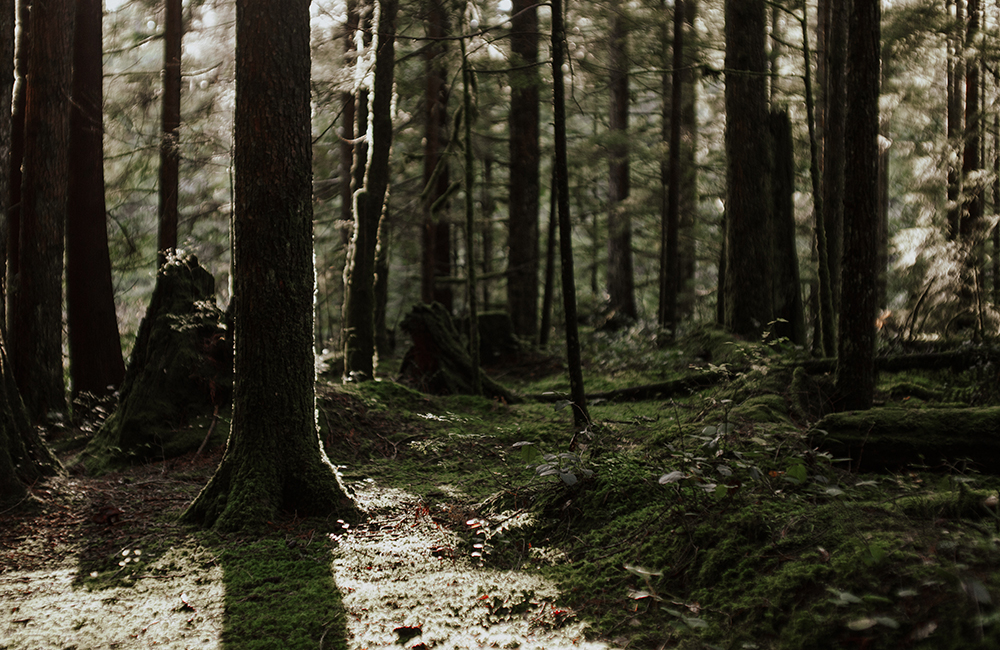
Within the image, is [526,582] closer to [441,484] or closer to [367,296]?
[441,484]

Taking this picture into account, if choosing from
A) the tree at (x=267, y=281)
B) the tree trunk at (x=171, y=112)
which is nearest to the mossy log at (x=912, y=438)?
Answer: the tree at (x=267, y=281)

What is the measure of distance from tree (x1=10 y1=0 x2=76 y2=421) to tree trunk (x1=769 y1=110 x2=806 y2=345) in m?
11.2

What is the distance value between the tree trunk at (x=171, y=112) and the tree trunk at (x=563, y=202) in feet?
24.5

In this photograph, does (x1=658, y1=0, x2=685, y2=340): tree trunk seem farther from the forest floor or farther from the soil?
the soil

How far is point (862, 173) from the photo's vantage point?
5.67m

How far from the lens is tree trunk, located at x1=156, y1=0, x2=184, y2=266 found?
36.9ft

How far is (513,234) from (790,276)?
6.82 m

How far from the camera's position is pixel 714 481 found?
4.16m

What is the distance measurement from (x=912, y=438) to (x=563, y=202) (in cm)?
390

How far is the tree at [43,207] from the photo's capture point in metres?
8.67

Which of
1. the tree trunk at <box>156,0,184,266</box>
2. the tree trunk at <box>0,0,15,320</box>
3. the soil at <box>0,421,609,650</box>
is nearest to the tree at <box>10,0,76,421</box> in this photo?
the tree trunk at <box>0,0,15,320</box>

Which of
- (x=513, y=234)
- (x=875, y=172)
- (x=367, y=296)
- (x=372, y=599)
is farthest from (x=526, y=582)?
(x=513, y=234)

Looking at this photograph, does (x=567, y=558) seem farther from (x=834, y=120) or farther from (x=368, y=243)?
(x=834, y=120)

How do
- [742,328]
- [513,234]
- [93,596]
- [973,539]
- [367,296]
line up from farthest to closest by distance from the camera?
[513,234]
[742,328]
[367,296]
[93,596]
[973,539]
